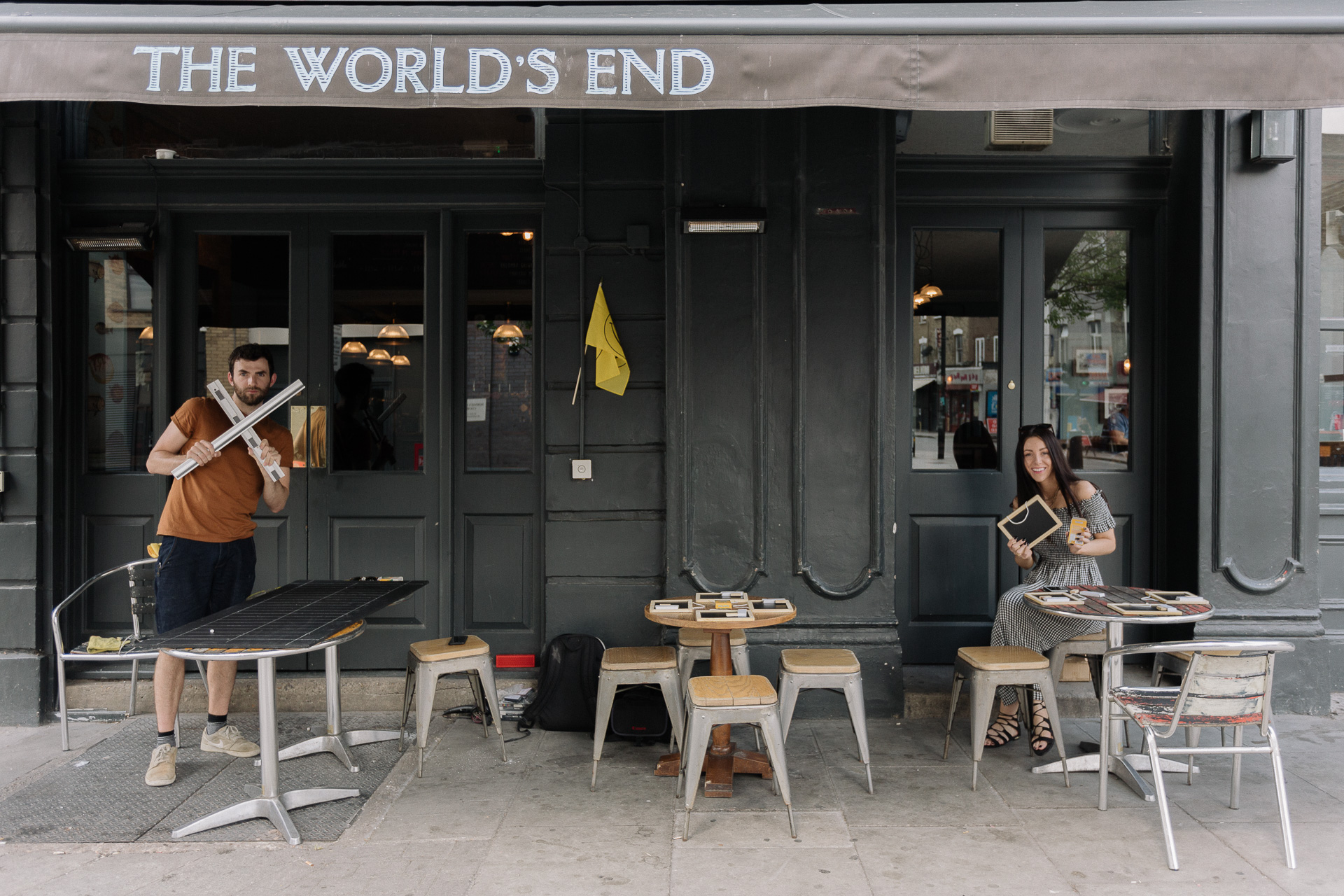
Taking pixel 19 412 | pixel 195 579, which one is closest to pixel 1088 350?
pixel 195 579

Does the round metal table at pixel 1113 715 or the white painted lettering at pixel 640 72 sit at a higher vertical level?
the white painted lettering at pixel 640 72

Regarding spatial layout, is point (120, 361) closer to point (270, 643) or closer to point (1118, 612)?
point (270, 643)

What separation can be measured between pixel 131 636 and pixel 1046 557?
17.4 ft

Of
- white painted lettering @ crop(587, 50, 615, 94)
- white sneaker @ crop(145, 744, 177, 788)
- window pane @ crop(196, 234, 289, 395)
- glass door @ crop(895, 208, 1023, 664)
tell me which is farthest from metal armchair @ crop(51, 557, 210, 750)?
glass door @ crop(895, 208, 1023, 664)

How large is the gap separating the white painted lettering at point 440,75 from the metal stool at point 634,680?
8.45 feet

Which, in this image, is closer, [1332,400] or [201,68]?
[201,68]

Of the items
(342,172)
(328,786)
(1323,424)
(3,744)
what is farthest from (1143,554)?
(3,744)

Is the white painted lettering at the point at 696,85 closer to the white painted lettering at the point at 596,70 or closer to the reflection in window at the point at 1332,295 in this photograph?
the white painted lettering at the point at 596,70

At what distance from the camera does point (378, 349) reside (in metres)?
5.66

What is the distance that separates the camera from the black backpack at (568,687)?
5.03 metres

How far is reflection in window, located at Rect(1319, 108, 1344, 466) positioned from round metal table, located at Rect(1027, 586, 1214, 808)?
7.39 feet

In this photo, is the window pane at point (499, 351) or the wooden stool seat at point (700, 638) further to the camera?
the window pane at point (499, 351)

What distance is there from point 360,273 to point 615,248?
1.63m

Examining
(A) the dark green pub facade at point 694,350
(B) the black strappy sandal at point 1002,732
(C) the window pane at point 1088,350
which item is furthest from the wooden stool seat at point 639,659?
(C) the window pane at point 1088,350
